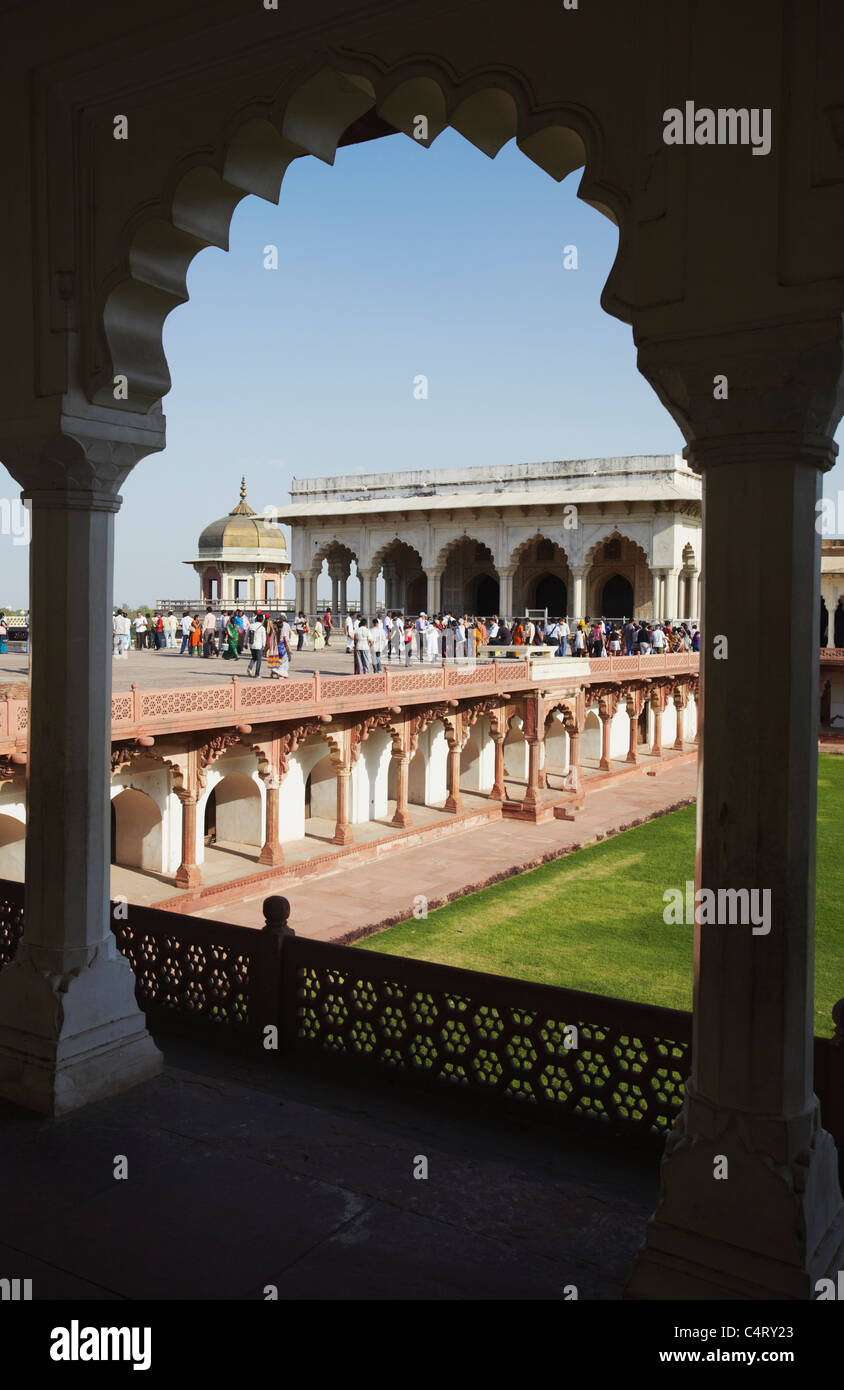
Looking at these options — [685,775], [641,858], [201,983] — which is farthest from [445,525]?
[201,983]

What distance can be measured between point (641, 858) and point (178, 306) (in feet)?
56.0

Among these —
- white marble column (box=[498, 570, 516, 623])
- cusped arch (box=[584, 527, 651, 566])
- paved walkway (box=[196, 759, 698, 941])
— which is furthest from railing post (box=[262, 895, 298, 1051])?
white marble column (box=[498, 570, 516, 623])

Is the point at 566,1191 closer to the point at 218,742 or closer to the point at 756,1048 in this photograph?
the point at 756,1048

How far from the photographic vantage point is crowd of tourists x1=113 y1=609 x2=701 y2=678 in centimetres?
2256

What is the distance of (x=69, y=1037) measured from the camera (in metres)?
3.64

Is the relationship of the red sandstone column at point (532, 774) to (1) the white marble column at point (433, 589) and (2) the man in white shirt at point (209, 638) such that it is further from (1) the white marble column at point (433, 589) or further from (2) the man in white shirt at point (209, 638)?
(1) the white marble column at point (433, 589)

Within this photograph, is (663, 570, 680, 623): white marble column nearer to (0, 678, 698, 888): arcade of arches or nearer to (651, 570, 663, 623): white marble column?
(651, 570, 663, 623): white marble column

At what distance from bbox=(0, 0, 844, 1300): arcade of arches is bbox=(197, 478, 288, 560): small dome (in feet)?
118

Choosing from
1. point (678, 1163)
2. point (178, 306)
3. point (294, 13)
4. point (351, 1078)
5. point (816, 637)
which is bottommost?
point (351, 1078)

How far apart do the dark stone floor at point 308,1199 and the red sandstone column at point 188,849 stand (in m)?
12.4

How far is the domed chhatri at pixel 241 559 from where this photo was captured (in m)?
39.5

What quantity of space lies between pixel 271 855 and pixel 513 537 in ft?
70.7

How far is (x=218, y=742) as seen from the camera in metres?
16.1

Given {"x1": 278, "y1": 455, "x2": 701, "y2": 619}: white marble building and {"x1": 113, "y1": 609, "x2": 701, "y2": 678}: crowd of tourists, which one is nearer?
{"x1": 113, "y1": 609, "x2": 701, "y2": 678}: crowd of tourists
